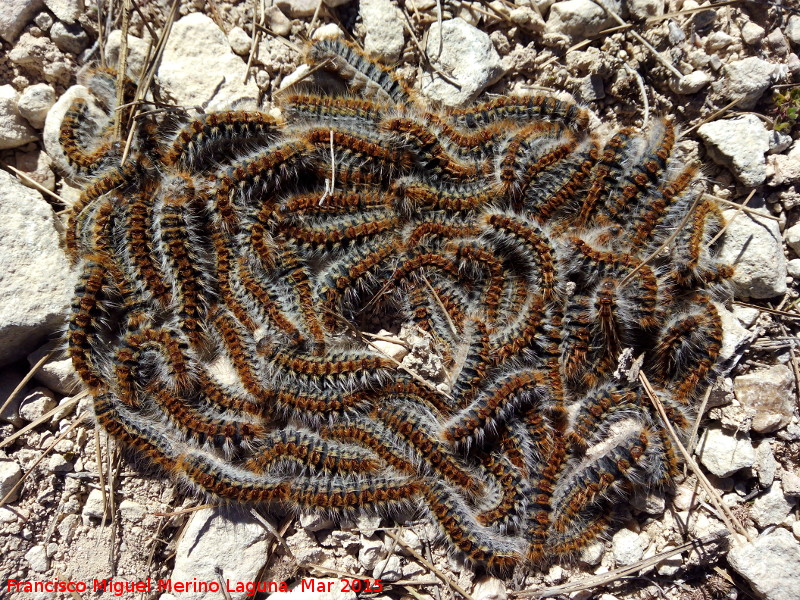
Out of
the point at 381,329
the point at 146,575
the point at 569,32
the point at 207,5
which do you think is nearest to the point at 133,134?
the point at 207,5

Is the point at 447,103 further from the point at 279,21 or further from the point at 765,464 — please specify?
the point at 765,464

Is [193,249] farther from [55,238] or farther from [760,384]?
[760,384]

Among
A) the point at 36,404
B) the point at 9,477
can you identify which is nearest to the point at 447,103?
the point at 36,404

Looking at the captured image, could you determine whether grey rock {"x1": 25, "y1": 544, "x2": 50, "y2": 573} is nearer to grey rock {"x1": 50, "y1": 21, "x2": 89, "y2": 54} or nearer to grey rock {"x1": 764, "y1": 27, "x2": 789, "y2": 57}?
grey rock {"x1": 50, "y1": 21, "x2": 89, "y2": 54}

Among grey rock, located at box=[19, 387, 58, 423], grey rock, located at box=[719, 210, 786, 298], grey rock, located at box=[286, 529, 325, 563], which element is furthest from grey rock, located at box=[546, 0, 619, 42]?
grey rock, located at box=[19, 387, 58, 423]

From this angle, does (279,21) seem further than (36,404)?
Yes
